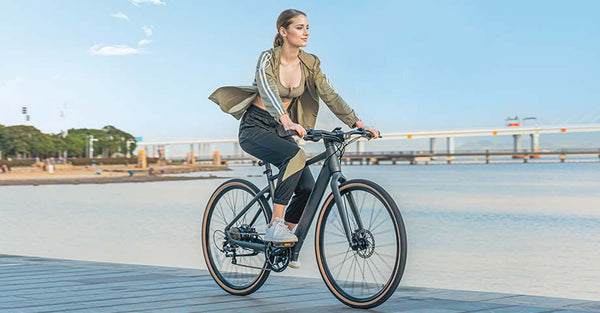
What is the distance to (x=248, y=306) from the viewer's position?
446 centimetres

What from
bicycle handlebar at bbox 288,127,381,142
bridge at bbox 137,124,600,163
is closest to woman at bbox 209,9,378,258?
bicycle handlebar at bbox 288,127,381,142

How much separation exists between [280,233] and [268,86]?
0.88 metres

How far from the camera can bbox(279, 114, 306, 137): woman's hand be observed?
13.8 ft

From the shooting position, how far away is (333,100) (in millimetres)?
4707

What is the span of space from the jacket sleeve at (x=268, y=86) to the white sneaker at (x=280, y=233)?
63 centimetres

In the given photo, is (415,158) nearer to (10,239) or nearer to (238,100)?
(10,239)

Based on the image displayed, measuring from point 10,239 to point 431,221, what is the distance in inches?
477

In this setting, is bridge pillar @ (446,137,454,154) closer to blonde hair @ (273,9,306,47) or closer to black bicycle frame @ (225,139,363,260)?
blonde hair @ (273,9,306,47)

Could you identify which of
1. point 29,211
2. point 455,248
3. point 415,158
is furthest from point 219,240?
point 415,158

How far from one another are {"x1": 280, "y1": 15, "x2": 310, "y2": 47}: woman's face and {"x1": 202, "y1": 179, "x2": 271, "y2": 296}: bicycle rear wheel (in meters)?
1.00

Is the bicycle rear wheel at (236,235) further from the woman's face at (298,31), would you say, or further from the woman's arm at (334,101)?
the woman's face at (298,31)

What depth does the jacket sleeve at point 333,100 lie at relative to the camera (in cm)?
467

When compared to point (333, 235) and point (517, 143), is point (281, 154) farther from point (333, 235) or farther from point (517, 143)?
point (517, 143)

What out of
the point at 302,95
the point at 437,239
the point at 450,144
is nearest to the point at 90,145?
the point at 450,144
